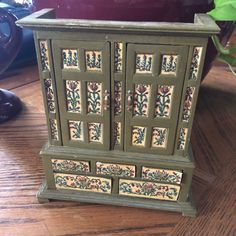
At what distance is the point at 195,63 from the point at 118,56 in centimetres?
13

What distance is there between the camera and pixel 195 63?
1.65ft

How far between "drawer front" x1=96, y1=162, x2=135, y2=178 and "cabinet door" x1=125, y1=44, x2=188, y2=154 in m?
0.04

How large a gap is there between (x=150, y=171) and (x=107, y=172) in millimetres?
89

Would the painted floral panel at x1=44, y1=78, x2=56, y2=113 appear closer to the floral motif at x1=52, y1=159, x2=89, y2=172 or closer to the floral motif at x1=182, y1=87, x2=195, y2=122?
the floral motif at x1=52, y1=159, x2=89, y2=172

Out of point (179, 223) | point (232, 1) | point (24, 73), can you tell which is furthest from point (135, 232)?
point (24, 73)

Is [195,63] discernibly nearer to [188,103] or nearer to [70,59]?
[188,103]

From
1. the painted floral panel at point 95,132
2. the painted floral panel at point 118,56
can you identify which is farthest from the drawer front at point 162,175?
the painted floral panel at point 118,56

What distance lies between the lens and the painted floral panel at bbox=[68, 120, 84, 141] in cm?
59

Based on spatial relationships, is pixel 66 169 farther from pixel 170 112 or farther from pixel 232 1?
pixel 232 1

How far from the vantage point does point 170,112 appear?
554 millimetres

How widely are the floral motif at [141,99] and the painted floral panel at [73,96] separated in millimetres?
105

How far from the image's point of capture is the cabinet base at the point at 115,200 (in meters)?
0.63

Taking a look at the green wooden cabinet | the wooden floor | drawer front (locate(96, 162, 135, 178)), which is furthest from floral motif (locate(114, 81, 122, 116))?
the wooden floor

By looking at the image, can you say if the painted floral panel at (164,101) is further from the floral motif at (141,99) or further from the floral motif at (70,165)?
the floral motif at (70,165)
